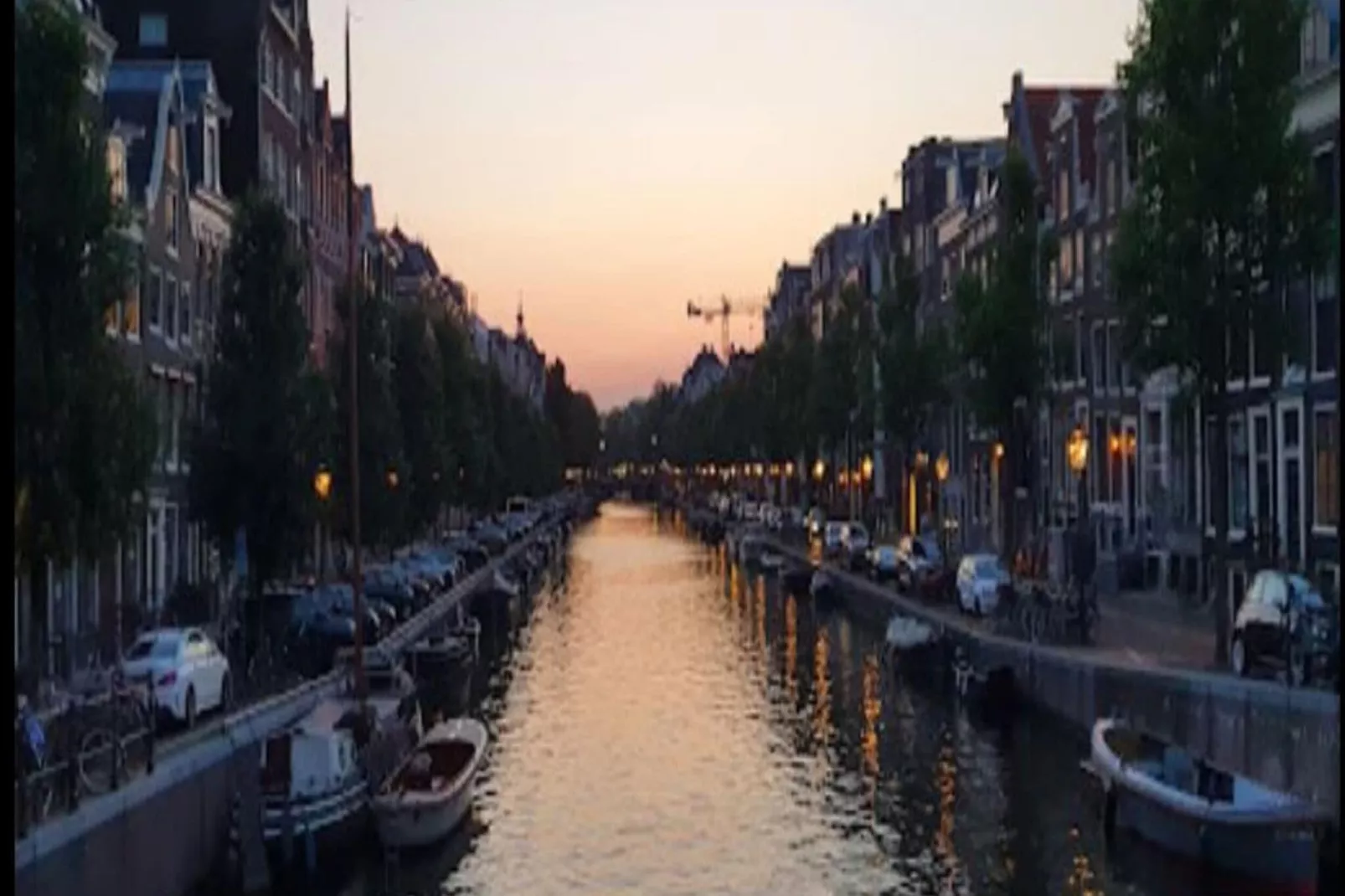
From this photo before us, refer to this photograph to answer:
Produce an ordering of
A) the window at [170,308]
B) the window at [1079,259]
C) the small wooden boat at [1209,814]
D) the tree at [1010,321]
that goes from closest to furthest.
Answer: the small wooden boat at [1209,814], the window at [170,308], the tree at [1010,321], the window at [1079,259]

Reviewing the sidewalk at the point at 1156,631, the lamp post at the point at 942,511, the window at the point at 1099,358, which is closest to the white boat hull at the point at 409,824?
the sidewalk at the point at 1156,631

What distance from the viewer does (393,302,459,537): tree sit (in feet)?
273

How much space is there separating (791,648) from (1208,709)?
3271cm

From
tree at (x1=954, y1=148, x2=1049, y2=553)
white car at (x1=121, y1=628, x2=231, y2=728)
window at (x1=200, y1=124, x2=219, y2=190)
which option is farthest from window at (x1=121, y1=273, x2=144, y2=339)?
tree at (x1=954, y1=148, x2=1049, y2=553)

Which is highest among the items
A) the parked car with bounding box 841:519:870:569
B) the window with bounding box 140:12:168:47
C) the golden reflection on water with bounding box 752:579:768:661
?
the window with bounding box 140:12:168:47

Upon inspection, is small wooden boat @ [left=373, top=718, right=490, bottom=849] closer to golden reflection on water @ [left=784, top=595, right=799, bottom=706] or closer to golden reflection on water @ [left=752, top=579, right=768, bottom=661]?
golden reflection on water @ [left=784, top=595, right=799, bottom=706]

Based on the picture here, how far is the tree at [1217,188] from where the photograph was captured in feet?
129

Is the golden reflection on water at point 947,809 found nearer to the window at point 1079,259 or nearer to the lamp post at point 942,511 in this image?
the lamp post at point 942,511

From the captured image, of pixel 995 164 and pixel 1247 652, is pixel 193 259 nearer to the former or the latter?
pixel 1247 652

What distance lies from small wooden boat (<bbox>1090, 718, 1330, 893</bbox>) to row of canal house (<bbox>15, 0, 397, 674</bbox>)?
16.2 m

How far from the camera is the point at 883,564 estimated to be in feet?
263

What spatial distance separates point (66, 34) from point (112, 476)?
619 centimetres

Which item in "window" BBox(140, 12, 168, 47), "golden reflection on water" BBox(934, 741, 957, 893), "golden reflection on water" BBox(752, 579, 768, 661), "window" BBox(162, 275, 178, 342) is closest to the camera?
"golden reflection on water" BBox(934, 741, 957, 893)

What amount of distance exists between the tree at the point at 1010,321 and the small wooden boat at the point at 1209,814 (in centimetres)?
2752
